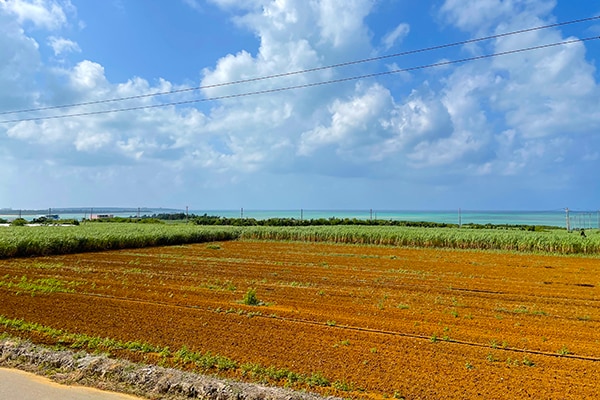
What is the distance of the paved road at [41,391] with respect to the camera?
12.4 feet

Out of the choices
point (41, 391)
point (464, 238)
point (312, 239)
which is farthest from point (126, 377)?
point (312, 239)

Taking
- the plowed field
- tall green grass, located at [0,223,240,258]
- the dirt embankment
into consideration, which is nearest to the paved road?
the dirt embankment

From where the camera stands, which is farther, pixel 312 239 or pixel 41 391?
pixel 312 239

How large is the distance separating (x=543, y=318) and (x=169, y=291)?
731 cm

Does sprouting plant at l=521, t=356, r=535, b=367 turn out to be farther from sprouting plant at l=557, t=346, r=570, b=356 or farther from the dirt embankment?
the dirt embankment

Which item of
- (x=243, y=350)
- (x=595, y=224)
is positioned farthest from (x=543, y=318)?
(x=595, y=224)

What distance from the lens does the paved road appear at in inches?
149

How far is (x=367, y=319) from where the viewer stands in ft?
22.4

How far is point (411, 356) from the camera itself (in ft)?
16.5

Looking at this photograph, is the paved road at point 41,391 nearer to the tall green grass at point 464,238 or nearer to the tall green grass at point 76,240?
the tall green grass at point 76,240

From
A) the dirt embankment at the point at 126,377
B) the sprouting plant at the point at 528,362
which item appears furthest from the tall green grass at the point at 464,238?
the dirt embankment at the point at 126,377

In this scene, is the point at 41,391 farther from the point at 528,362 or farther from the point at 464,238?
the point at 464,238

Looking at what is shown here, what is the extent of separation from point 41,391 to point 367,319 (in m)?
4.61

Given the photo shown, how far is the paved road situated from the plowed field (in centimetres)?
133
